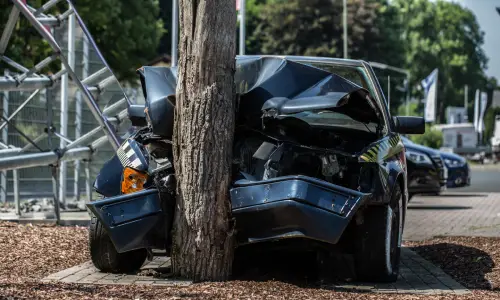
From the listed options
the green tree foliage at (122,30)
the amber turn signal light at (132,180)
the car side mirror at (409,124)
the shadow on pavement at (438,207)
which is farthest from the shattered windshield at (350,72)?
the green tree foliage at (122,30)

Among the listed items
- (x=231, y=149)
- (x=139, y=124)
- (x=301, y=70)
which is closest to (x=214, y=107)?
(x=231, y=149)

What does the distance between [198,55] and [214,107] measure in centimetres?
39

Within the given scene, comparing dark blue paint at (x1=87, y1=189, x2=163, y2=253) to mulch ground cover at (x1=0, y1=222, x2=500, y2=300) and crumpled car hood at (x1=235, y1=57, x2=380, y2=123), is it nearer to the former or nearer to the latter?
mulch ground cover at (x1=0, y1=222, x2=500, y2=300)

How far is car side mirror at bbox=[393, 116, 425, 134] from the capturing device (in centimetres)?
912

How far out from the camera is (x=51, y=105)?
44.1ft

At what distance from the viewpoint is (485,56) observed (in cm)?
12925

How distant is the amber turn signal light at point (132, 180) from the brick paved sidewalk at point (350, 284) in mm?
639

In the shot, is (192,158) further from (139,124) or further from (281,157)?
(139,124)

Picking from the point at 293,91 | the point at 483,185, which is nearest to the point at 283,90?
the point at 293,91

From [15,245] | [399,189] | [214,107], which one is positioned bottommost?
[15,245]

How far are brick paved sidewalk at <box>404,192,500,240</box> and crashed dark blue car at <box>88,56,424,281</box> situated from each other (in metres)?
4.51

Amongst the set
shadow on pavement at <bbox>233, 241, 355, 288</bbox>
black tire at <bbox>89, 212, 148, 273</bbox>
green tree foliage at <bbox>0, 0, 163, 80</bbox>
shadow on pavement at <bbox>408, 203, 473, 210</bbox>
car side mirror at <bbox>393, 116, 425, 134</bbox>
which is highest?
green tree foliage at <bbox>0, 0, 163, 80</bbox>

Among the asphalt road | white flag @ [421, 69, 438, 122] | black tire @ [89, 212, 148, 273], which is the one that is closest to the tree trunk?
black tire @ [89, 212, 148, 273]

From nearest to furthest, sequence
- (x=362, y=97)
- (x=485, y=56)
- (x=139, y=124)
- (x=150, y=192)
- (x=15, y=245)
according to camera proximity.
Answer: (x=150, y=192), (x=362, y=97), (x=139, y=124), (x=15, y=245), (x=485, y=56)
